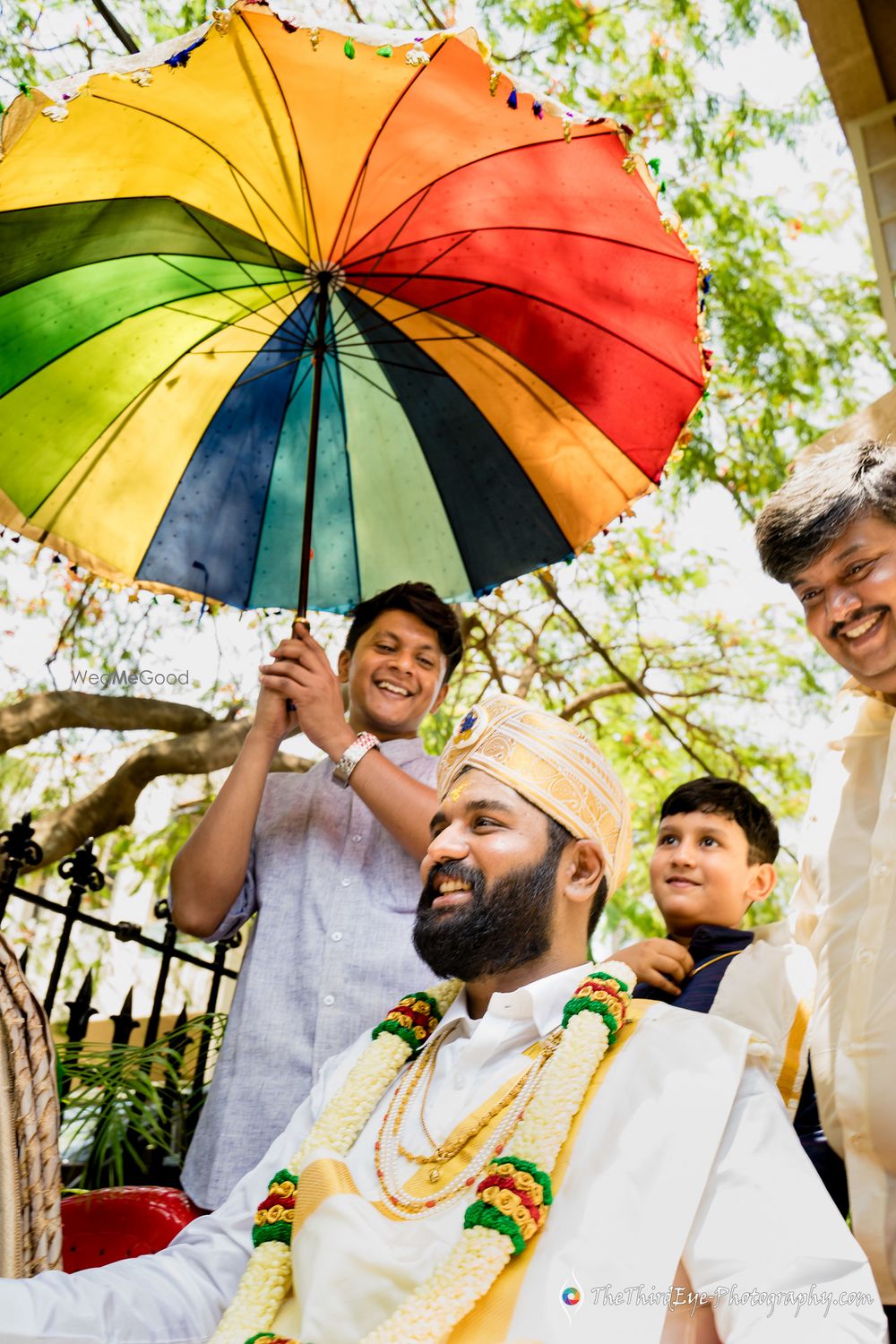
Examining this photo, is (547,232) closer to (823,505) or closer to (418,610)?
(418,610)

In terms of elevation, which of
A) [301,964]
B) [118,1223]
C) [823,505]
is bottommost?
[118,1223]

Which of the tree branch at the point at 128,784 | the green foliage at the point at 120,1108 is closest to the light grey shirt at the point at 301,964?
the green foliage at the point at 120,1108

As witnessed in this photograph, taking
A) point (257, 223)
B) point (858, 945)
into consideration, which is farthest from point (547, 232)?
point (858, 945)

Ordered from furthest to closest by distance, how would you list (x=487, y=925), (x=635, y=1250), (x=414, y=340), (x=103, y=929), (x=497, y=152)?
(x=103, y=929) → (x=414, y=340) → (x=497, y=152) → (x=487, y=925) → (x=635, y=1250)

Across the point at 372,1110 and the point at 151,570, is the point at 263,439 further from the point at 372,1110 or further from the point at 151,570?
the point at 372,1110

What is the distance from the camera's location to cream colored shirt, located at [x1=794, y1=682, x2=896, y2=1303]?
2176mm

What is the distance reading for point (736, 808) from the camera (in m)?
3.43

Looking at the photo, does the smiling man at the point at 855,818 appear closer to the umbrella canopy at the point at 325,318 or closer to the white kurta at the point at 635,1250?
the white kurta at the point at 635,1250

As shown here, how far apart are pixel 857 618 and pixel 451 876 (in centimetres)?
104

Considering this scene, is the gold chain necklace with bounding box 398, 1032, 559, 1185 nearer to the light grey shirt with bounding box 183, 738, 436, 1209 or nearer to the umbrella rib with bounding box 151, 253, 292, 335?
the light grey shirt with bounding box 183, 738, 436, 1209

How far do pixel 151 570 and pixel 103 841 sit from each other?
14.3ft

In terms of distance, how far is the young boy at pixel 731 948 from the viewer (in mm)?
2539

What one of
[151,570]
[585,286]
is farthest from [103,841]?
[585,286]

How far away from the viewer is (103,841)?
7543mm
